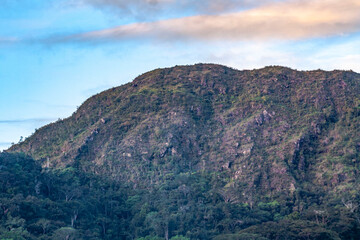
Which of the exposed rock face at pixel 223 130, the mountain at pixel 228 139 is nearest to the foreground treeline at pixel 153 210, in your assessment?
the mountain at pixel 228 139

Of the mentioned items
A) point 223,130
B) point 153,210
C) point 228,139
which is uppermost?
point 223,130

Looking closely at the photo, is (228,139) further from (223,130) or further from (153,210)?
(153,210)

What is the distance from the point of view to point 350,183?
9769 cm

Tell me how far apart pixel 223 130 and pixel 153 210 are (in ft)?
109

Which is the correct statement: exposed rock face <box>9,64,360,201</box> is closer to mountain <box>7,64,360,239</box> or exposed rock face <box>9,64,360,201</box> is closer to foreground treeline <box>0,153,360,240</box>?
mountain <box>7,64,360,239</box>

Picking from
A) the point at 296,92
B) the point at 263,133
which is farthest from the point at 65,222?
the point at 296,92

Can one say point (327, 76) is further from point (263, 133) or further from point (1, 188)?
point (1, 188)

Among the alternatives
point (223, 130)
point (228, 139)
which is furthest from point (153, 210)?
point (223, 130)

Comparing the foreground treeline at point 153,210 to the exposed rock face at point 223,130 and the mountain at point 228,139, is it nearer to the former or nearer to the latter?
the mountain at point 228,139

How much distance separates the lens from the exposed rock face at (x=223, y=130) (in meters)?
106

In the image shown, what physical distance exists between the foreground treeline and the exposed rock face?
189 inches

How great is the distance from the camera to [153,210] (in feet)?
311

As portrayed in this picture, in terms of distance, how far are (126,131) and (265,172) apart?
35.3 m

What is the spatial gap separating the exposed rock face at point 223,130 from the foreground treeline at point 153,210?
4.79 meters
